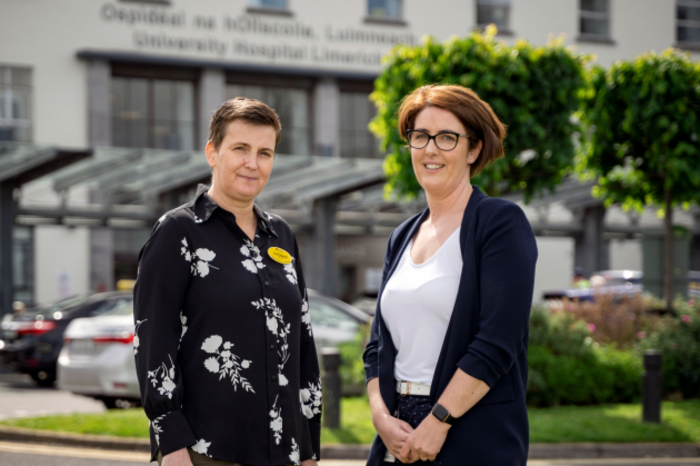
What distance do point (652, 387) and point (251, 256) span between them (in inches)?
252

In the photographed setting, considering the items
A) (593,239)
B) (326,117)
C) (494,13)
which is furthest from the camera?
(494,13)

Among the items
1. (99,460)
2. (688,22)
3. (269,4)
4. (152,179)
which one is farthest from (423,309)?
(688,22)

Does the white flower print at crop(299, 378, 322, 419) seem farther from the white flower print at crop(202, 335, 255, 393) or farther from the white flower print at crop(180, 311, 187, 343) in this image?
the white flower print at crop(180, 311, 187, 343)

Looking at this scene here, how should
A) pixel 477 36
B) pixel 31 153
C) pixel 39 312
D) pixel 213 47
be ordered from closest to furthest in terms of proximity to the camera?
pixel 477 36 → pixel 39 312 → pixel 31 153 → pixel 213 47

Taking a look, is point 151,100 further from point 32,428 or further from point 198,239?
point 198,239

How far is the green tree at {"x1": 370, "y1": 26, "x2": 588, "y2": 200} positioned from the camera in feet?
34.8

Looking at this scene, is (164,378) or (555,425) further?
(555,425)

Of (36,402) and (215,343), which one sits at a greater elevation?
(215,343)

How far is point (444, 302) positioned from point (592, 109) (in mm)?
10450

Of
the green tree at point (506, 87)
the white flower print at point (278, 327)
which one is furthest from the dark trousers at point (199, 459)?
the green tree at point (506, 87)

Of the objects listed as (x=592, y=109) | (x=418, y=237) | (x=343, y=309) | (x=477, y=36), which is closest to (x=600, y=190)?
(x=592, y=109)

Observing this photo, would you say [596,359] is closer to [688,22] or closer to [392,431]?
[392,431]

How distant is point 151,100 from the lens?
1051 inches

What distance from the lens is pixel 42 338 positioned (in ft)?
42.5
